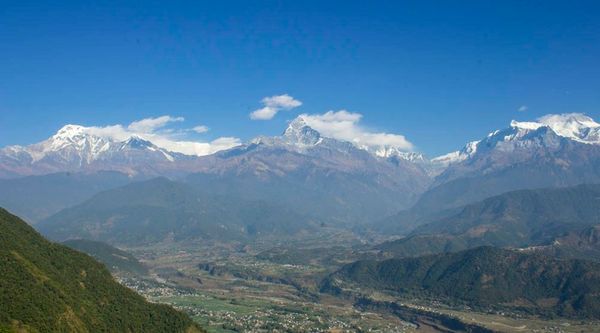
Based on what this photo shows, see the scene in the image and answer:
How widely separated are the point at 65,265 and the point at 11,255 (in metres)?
20.2

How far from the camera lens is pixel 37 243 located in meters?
180

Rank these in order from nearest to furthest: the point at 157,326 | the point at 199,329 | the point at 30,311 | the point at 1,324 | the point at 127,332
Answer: the point at 1,324
the point at 30,311
the point at 127,332
the point at 157,326
the point at 199,329

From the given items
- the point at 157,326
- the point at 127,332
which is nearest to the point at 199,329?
the point at 157,326

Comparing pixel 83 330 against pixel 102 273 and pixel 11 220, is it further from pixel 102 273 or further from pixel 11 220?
pixel 11 220

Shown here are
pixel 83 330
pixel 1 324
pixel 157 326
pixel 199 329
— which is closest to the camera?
pixel 1 324

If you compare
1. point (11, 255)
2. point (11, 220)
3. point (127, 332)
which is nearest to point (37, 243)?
point (11, 220)

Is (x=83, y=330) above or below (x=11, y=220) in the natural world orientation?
below

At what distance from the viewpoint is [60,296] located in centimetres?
15100

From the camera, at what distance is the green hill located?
138 metres

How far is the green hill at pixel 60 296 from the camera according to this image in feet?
454

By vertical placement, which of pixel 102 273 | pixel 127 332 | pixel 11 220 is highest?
pixel 11 220

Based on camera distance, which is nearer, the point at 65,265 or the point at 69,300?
the point at 69,300

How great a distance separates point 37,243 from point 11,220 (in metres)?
11.7

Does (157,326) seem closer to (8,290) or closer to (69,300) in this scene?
(69,300)
